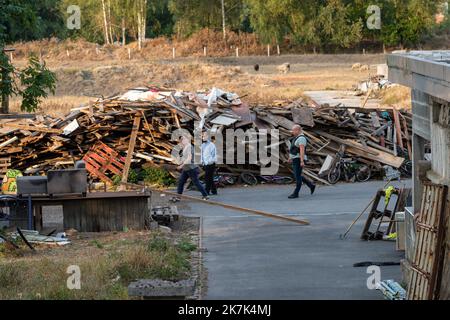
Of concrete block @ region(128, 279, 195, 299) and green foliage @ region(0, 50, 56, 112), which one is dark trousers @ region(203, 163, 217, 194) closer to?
green foliage @ region(0, 50, 56, 112)

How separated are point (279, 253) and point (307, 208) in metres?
5.87

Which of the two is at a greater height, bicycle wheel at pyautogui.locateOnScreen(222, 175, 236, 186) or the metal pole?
the metal pole

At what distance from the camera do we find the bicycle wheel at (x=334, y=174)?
2714 centimetres

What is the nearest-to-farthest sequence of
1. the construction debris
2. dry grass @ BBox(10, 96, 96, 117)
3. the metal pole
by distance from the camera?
1. the construction debris
2. the metal pole
3. dry grass @ BBox(10, 96, 96, 117)

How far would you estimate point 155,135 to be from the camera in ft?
90.6

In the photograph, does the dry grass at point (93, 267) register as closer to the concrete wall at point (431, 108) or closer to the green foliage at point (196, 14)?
the concrete wall at point (431, 108)

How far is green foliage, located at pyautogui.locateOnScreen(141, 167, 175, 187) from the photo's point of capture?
2695 cm

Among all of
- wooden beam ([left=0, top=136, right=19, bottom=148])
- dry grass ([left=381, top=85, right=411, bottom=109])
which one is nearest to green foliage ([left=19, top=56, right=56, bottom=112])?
wooden beam ([left=0, top=136, right=19, bottom=148])

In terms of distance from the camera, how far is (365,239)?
1870 cm

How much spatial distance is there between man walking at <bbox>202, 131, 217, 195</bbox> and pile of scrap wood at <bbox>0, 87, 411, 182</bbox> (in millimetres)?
2105

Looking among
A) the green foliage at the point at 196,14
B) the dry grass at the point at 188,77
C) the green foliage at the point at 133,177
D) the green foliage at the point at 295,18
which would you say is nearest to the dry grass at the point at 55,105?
the dry grass at the point at 188,77

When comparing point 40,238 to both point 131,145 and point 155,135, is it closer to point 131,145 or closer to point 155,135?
point 131,145

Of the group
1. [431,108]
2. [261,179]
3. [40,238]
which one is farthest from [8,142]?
[431,108]
